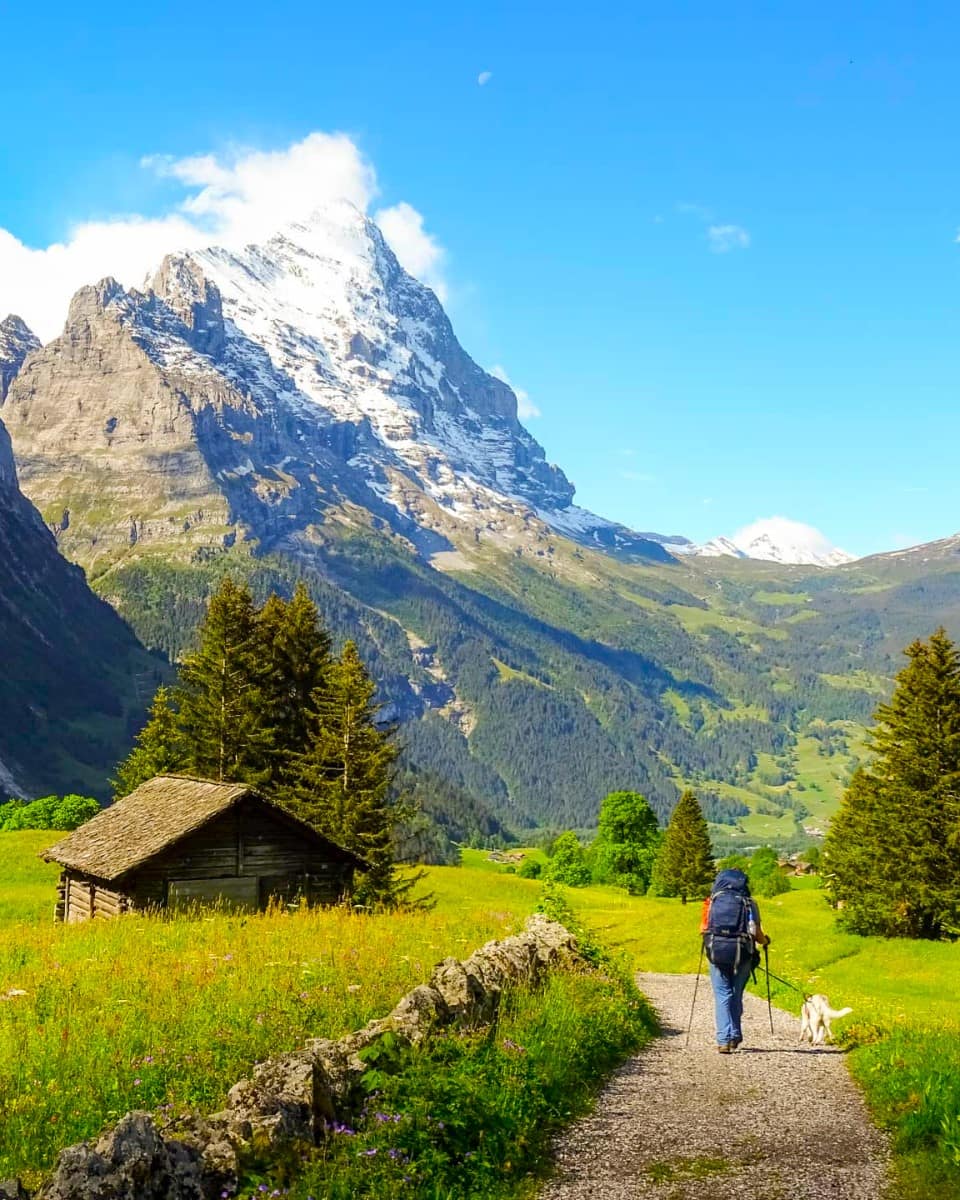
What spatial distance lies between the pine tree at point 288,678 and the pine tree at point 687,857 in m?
53.8

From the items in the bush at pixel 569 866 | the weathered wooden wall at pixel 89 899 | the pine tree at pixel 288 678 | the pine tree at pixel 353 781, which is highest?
the pine tree at pixel 288 678

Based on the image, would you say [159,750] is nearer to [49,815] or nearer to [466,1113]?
[49,815]

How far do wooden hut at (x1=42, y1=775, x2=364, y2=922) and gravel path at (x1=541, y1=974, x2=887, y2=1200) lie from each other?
22.7 meters

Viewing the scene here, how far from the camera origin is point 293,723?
47.8 metres

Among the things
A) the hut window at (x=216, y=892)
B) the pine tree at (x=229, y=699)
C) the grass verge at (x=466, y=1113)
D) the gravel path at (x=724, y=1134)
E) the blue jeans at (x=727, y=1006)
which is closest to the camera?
the grass verge at (x=466, y=1113)

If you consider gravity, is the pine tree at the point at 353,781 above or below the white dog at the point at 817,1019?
above

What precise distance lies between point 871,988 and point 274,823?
22452mm

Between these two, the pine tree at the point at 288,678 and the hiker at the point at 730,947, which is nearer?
the hiker at the point at 730,947

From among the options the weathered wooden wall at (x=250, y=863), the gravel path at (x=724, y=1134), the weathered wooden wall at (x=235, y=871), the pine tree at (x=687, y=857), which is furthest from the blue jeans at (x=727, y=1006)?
the pine tree at (x=687, y=857)

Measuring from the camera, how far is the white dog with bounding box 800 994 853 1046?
16.8 metres

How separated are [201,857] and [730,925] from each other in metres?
23.8

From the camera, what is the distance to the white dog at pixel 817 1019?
55.2 ft

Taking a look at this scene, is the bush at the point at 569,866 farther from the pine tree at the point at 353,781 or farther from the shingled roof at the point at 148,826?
the shingled roof at the point at 148,826

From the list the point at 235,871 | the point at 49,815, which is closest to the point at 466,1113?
the point at 235,871
